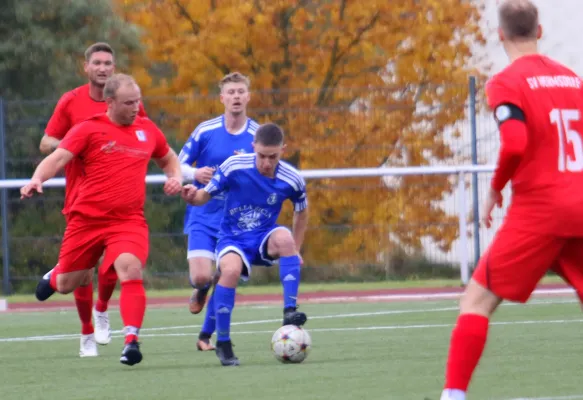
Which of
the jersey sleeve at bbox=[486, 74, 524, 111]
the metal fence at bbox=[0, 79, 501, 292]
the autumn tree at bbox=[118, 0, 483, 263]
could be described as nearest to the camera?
the jersey sleeve at bbox=[486, 74, 524, 111]

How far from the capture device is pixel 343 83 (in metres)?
21.4

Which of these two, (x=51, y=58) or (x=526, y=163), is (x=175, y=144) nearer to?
(x=51, y=58)

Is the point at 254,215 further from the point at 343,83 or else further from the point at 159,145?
the point at 343,83

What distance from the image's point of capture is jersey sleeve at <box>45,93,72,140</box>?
1048cm

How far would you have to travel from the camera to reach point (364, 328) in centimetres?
1181

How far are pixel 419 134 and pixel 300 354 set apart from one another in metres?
9.06

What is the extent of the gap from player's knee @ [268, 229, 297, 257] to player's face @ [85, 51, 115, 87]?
1.93 m

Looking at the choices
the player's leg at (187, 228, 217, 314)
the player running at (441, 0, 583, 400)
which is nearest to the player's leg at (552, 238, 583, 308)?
the player running at (441, 0, 583, 400)

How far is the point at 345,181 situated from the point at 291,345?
28.5ft

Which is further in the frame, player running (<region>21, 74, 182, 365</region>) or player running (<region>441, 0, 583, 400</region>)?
player running (<region>21, 74, 182, 365</region>)

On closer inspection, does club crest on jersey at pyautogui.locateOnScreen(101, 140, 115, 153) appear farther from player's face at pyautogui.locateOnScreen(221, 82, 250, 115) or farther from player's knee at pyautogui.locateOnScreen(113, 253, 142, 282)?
player's face at pyautogui.locateOnScreen(221, 82, 250, 115)

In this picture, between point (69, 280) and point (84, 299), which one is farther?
point (84, 299)

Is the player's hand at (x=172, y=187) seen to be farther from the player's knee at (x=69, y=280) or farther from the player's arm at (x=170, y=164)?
the player's knee at (x=69, y=280)

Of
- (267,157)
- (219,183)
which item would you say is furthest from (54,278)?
(267,157)
